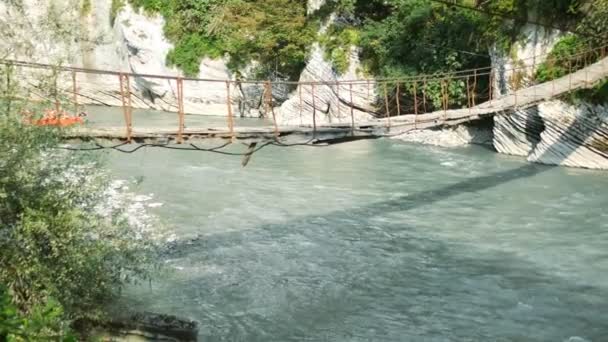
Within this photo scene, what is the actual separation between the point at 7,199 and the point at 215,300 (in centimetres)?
285

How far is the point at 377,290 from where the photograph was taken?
7.64 meters

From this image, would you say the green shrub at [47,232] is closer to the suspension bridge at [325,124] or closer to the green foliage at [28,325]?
the suspension bridge at [325,124]

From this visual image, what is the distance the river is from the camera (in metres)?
6.81

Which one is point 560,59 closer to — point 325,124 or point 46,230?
point 325,124

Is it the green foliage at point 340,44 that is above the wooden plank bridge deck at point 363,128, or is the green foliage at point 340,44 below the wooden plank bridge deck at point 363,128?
above

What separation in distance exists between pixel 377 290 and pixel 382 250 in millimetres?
1452

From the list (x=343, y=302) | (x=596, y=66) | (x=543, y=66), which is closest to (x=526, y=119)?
(x=543, y=66)

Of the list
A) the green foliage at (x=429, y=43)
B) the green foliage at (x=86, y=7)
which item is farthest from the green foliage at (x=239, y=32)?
the green foliage at (x=86, y=7)

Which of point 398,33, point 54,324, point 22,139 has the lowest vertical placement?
Answer: point 54,324

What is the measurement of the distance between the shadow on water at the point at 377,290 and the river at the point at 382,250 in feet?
0.07

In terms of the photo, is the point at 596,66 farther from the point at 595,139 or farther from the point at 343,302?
the point at 343,302

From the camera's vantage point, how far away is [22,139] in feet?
16.9

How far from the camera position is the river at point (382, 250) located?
22.4 feet

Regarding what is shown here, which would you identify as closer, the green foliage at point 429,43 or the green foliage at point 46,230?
the green foliage at point 46,230
